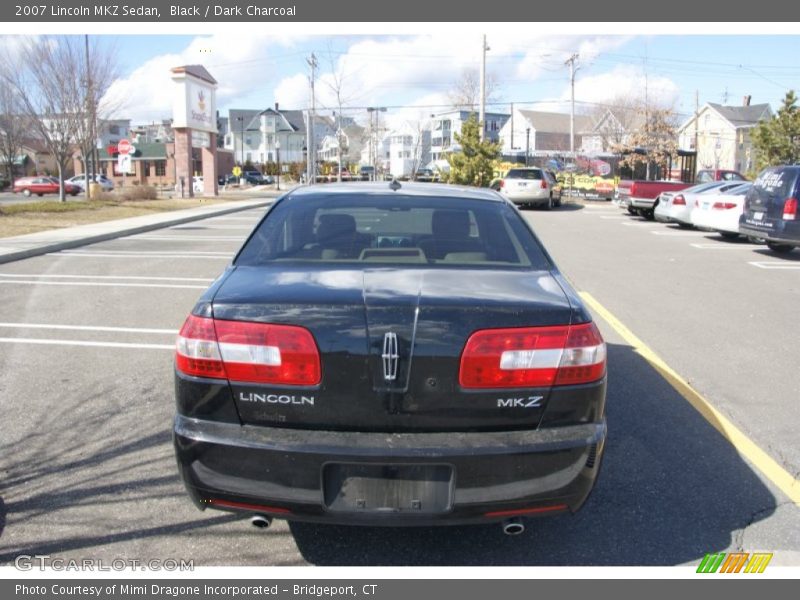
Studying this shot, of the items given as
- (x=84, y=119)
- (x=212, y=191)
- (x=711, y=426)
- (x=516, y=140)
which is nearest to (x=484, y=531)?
(x=711, y=426)

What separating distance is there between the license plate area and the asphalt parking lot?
55 centimetres

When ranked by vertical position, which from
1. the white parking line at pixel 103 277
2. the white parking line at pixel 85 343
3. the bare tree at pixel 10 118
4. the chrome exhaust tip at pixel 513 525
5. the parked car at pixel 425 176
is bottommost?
the white parking line at pixel 85 343

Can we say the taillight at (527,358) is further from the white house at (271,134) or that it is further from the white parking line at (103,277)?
the white house at (271,134)

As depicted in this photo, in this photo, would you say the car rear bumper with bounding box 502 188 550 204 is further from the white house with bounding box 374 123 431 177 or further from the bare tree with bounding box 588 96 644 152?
the white house with bounding box 374 123 431 177

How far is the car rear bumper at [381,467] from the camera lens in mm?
2590

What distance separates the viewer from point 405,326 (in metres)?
2.65

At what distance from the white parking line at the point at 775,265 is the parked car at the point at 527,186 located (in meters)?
14.1

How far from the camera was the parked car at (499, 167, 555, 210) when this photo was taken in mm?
26359

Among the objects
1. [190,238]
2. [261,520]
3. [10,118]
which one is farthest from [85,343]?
[10,118]

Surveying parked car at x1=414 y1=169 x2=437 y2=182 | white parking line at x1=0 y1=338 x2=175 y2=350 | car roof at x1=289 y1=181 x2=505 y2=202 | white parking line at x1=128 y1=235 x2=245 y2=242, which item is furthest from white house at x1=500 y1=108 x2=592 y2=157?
car roof at x1=289 y1=181 x2=505 y2=202

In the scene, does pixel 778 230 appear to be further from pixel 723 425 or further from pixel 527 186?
pixel 527 186

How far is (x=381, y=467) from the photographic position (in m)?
2.58

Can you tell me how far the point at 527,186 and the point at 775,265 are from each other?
14.5 m

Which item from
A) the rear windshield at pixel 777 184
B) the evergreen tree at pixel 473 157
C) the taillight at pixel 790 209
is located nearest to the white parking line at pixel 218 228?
the rear windshield at pixel 777 184
